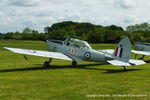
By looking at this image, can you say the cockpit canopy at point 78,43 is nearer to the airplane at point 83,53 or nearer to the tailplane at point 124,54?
the airplane at point 83,53

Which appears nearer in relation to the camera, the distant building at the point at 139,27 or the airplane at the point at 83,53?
the airplane at the point at 83,53

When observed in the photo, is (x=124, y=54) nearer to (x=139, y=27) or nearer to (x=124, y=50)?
(x=124, y=50)

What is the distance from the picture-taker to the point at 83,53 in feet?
46.3

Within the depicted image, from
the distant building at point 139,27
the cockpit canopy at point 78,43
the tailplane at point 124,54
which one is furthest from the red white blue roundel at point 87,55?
the distant building at point 139,27

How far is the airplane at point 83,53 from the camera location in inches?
463

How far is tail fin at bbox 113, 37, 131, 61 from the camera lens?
38.3 feet

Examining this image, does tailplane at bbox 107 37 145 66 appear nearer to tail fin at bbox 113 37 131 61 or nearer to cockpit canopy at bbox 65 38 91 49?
tail fin at bbox 113 37 131 61

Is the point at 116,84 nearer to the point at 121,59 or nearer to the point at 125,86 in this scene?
the point at 125,86

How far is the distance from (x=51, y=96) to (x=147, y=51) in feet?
53.5

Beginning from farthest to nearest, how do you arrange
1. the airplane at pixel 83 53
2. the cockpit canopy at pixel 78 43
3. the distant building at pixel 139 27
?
1. the distant building at pixel 139 27
2. the cockpit canopy at pixel 78 43
3. the airplane at pixel 83 53

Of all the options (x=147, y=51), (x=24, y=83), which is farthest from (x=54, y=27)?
(x=24, y=83)

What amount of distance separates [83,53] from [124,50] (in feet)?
10.3

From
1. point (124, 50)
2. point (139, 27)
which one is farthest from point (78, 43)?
point (139, 27)

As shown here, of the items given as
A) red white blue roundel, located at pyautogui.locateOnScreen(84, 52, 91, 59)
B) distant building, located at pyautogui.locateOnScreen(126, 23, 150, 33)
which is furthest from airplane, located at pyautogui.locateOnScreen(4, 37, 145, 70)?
distant building, located at pyautogui.locateOnScreen(126, 23, 150, 33)
